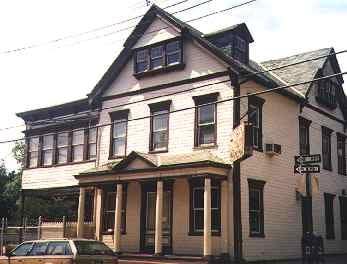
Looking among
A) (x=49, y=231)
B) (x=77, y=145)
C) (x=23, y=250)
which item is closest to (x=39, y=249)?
(x=23, y=250)

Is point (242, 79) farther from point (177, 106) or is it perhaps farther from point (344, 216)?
point (344, 216)

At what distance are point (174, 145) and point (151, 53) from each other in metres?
5.08

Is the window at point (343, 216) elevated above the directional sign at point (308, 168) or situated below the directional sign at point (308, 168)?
below

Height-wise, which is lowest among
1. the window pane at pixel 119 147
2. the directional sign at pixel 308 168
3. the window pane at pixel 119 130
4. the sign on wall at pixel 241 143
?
the directional sign at pixel 308 168

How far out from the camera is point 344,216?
97.0ft

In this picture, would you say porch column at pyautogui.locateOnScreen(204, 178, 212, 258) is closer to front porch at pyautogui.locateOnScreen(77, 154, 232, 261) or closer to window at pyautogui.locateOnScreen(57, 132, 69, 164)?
front porch at pyautogui.locateOnScreen(77, 154, 232, 261)

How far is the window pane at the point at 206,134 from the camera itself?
22.0 metres

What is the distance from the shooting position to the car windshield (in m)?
14.5

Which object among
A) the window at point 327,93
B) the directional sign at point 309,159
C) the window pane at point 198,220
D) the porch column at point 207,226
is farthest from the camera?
the window at point 327,93

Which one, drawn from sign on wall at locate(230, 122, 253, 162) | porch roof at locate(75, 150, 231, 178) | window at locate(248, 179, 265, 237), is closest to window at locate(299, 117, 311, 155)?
window at locate(248, 179, 265, 237)

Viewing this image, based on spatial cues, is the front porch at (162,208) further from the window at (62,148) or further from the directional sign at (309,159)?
the directional sign at (309,159)

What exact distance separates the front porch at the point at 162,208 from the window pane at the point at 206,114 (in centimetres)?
260

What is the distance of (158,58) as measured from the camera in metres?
24.8

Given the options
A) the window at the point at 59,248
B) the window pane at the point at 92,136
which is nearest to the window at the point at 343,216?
the window pane at the point at 92,136
